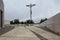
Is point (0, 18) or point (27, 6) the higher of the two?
point (27, 6)

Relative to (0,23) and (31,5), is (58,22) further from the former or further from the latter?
(31,5)

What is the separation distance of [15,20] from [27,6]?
1058cm

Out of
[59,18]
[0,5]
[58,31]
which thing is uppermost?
[0,5]

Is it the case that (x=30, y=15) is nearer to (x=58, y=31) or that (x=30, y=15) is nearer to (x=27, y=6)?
(x=27, y=6)

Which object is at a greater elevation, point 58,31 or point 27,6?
point 27,6

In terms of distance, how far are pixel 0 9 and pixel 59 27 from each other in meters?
23.1

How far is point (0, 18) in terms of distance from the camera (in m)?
46.4

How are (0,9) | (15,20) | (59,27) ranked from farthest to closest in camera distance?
(15,20)
(0,9)
(59,27)

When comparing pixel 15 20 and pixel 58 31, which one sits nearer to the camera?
pixel 58 31

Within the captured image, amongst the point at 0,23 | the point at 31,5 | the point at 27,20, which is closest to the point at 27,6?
the point at 31,5

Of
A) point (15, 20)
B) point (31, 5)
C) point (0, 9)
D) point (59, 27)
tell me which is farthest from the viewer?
point (15, 20)

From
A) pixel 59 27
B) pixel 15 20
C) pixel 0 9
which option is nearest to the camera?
pixel 59 27

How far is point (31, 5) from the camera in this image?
286 feet

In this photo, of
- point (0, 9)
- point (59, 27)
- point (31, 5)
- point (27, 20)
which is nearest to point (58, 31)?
point (59, 27)
